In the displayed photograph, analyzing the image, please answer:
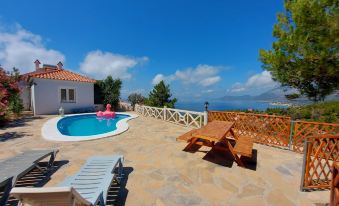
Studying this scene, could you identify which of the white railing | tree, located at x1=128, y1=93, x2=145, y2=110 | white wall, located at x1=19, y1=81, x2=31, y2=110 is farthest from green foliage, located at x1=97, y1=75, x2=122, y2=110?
white wall, located at x1=19, y1=81, x2=31, y2=110

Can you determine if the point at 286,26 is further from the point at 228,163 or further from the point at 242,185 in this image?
the point at 242,185

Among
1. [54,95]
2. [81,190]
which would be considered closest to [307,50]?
[81,190]

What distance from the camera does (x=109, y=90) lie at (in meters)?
17.2

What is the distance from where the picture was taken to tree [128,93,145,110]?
18828mm

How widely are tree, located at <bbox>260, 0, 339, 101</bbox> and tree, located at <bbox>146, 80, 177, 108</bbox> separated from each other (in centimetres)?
974

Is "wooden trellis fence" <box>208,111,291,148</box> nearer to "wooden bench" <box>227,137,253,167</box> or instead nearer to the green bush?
"wooden bench" <box>227,137,253,167</box>

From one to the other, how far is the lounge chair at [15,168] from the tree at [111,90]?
13393mm

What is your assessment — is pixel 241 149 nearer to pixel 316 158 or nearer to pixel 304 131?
pixel 316 158

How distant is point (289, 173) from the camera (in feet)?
13.4

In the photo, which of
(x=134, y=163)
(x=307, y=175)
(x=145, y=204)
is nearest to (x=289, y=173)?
(x=307, y=175)

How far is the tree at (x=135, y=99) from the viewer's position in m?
18.8

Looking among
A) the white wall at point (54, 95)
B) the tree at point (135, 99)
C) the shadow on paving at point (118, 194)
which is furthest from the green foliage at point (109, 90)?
the shadow on paving at point (118, 194)

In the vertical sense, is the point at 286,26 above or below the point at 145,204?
above

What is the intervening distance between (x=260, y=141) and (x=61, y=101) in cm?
1550
